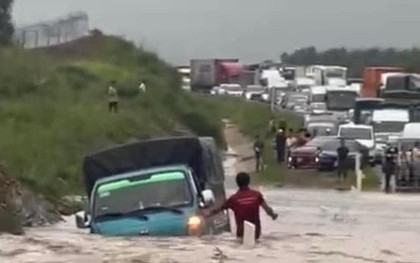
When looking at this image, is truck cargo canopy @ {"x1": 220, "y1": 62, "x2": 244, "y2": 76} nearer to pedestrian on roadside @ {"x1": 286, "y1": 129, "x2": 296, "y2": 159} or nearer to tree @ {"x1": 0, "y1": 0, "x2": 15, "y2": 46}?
tree @ {"x1": 0, "y1": 0, "x2": 15, "y2": 46}

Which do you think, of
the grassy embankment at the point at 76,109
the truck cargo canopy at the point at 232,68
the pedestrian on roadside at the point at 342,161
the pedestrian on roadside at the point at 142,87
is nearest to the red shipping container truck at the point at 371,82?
the grassy embankment at the point at 76,109

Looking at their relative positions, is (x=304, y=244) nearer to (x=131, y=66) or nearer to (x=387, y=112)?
(x=387, y=112)

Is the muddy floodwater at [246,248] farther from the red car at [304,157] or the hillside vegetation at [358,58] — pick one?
the hillside vegetation at [358,58]

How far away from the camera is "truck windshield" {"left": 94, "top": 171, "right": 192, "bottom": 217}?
2072cm

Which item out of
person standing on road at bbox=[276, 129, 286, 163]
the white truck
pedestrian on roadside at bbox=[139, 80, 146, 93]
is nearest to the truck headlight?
person standing on road at bbox=[276, 129, 286, 163]

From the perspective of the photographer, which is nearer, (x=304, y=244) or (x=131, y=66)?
(x=304, y=244)

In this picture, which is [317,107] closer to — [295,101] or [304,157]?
[295,101]

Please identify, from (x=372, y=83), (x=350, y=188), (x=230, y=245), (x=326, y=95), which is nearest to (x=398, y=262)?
(x=230, y=245)

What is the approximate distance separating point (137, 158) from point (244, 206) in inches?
223

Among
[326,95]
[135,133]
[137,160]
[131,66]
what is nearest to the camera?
[137,160]

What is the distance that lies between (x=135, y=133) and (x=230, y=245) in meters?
31.3

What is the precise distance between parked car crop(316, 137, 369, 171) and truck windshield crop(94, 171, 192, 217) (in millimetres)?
25996

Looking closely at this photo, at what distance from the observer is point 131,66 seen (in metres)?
73.9

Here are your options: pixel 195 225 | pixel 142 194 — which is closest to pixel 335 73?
pixel 142 194
